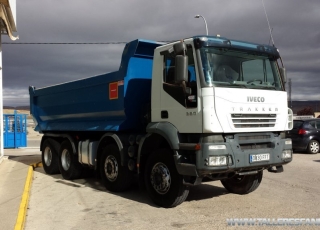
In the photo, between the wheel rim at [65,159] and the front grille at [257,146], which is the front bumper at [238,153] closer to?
the front grille at [257,146]

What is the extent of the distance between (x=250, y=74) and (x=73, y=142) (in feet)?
18.0

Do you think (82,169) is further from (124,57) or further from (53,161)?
(124,57)

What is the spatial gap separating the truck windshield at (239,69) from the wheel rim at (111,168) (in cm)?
325

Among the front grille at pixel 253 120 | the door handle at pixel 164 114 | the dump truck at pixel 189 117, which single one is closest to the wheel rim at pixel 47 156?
the dump truck at pixel 189 117

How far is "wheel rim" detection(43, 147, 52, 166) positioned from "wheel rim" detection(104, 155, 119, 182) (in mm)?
3682

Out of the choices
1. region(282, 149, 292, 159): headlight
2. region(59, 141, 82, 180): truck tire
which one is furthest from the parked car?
region(59, 141, 82, 180): truck tire

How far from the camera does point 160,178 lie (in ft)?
21.9

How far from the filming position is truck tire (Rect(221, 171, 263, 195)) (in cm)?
754

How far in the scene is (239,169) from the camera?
6043 millimetres

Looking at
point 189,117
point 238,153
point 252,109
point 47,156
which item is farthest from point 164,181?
point 47,156

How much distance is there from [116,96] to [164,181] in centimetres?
229

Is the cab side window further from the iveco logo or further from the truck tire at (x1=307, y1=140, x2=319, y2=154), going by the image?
the truck tire at (x1=307, y1=140, x2=319, y2=154)

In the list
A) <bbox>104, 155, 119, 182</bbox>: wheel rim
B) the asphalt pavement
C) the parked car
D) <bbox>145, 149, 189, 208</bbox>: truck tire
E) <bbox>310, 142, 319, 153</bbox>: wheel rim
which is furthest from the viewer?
<bbox>310, 142, 319, 153</bbox>: wheel rim

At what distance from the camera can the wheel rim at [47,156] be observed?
37.3 feet
